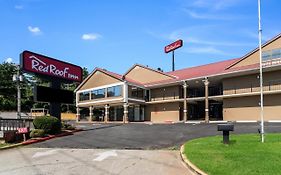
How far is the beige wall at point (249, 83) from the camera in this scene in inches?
1390

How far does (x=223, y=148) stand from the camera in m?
13.6

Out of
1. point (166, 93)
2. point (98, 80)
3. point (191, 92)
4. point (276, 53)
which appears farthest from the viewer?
point (98, 80)

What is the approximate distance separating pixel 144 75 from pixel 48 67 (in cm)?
2512

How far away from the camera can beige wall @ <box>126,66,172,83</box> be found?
48.0m

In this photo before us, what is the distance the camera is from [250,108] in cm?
3747

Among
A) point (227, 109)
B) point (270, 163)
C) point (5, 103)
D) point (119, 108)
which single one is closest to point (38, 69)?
point (270, 163)

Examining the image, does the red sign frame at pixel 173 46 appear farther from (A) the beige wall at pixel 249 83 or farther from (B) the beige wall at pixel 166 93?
(A) the beige wall at pixel 249 83

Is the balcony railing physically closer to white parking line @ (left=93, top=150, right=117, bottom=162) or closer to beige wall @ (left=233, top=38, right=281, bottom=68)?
beige wall @ (left=233, top=38, right=281, bottom=68)

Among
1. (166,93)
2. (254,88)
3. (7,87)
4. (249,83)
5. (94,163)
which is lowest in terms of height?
(94,163)

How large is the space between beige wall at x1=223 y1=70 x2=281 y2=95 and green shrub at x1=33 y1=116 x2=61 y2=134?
22.1 metres

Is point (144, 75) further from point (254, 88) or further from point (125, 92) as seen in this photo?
point (254, 88)

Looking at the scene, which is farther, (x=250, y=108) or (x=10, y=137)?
(x=250, y=108)

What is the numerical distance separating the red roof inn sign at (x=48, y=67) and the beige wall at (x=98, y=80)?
1817cm

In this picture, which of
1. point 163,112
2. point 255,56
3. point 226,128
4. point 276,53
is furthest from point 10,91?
point 226,128
